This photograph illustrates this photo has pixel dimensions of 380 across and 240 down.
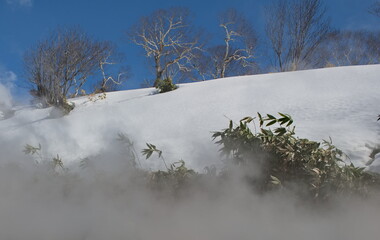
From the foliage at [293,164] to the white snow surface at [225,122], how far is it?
0.31 m

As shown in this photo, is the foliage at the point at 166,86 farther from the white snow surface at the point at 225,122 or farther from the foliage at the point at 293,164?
the foliage at the point at 293,164

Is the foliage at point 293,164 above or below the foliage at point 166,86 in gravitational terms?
above

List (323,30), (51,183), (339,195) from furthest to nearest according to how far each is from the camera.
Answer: (323,30) → (51,183) → (339,195)

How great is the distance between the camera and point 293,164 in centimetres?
110

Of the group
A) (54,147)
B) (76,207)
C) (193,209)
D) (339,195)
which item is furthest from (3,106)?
(339,195)

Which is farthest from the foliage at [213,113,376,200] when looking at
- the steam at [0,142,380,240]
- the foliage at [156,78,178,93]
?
the foliage at [156,78,178,93]

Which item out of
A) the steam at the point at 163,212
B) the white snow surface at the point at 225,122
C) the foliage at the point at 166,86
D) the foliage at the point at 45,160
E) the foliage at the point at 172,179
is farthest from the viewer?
the foliage at the point at 166,86

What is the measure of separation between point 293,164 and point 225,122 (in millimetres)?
A: 1303

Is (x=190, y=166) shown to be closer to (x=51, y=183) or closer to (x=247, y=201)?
(x=247, y=201)

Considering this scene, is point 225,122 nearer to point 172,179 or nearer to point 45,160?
point 172,179

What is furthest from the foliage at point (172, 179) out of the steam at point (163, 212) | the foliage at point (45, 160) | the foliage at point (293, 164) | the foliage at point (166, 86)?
the foliage at point (166, 86)

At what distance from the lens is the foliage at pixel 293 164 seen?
101 cm

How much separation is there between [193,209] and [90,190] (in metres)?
0.60

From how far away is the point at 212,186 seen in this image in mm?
1191
